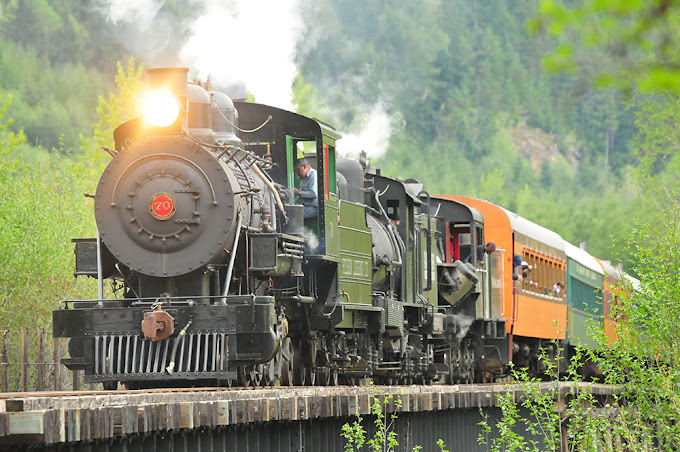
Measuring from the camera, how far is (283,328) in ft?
39.0

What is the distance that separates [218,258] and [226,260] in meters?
0.17

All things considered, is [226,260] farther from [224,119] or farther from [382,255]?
[382,255]

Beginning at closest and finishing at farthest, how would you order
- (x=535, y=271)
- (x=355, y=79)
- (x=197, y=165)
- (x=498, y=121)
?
(x=197, y=165), (x=535, y=271), (x=355, y=79), (x=498, y=121)

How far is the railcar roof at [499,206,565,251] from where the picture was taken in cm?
2335

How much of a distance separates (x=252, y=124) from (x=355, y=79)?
52961mm

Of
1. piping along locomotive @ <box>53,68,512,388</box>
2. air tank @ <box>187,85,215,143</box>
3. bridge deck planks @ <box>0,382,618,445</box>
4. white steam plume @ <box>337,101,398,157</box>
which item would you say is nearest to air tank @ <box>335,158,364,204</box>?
piping along locomotive @ <box>53,68,512,388</box>

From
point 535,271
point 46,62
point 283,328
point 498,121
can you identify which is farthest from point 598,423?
point 498,121

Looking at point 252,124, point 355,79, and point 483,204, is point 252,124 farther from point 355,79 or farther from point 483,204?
point 355,79

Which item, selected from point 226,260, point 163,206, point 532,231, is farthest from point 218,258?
point 532,231

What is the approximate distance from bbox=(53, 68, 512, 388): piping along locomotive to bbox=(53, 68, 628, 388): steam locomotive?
0.02 meters

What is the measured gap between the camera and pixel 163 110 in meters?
11.7

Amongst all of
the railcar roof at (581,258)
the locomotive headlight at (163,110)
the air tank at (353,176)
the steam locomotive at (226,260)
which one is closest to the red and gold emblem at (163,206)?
the steam locomotive at (226,260)

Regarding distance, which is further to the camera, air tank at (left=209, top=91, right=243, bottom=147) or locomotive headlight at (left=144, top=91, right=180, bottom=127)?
air tank at (left=209, top=91, right=243, bottom=147)

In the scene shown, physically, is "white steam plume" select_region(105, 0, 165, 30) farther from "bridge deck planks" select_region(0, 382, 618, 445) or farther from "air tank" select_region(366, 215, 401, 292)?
"bridge deck planks" select_region(0, 382, 618, 445)
